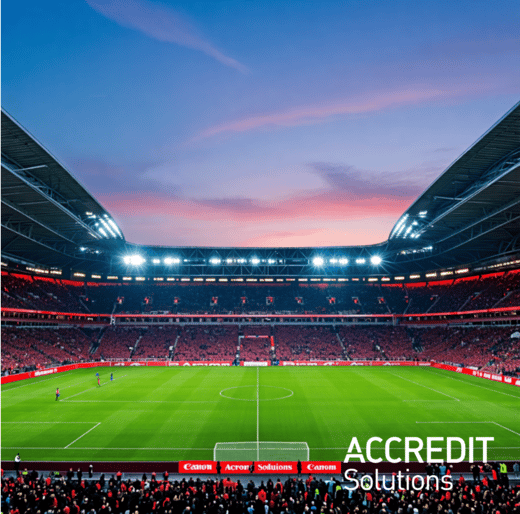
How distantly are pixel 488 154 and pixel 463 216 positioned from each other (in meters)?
14.0

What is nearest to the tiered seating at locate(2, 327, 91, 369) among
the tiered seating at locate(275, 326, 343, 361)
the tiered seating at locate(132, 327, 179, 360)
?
the tiered seating at locate(132, 327, 179, 360)

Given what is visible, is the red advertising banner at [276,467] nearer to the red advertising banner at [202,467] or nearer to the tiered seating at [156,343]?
the red advertising banner at [202,467]

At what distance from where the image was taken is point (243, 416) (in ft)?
102

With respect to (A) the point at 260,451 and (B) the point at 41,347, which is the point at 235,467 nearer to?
(A) the point at 260,451

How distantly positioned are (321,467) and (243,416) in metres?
12.3

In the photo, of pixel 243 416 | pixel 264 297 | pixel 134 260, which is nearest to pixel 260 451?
pixel 243 416

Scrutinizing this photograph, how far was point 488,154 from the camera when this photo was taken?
33281 millimetres

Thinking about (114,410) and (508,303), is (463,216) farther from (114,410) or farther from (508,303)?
(114,410)

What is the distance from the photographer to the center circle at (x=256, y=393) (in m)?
37.7

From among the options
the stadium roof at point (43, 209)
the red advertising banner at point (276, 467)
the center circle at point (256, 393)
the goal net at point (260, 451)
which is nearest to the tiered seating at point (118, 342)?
the stadium roof at point (43, 209)

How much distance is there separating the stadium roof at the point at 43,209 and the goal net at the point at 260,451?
24.2m

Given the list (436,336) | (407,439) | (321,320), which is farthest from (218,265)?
(407,439)

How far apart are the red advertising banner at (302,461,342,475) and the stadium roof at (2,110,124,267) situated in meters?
26.7

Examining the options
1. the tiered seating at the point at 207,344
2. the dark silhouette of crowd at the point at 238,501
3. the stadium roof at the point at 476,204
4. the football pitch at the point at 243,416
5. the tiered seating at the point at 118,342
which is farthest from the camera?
the tiered seating at the point at 118,342
